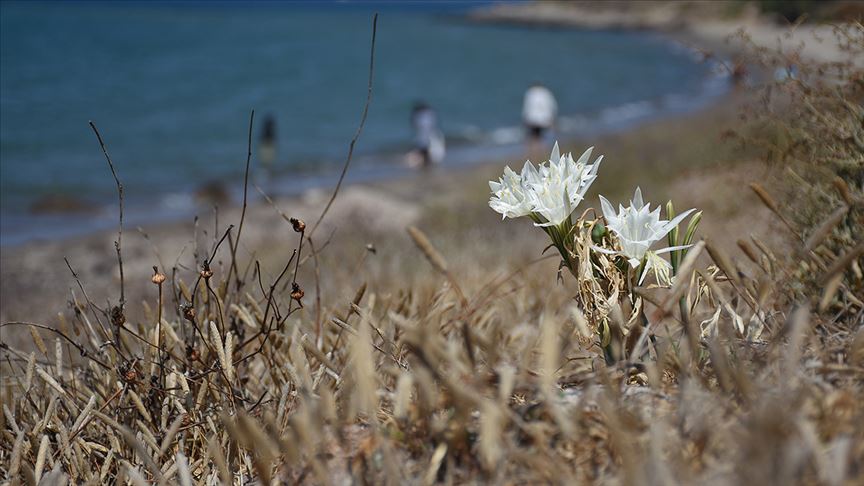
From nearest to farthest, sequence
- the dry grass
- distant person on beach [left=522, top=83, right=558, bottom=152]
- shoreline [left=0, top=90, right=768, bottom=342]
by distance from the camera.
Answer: the dry grass, shoreline [left=0, top=90, right=768, bottom=342], distant person on beach [left=522, top=83, right=558, bottom=152]

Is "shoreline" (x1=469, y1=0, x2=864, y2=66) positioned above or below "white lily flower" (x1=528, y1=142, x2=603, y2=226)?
below

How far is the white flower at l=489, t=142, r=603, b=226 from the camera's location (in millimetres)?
1618

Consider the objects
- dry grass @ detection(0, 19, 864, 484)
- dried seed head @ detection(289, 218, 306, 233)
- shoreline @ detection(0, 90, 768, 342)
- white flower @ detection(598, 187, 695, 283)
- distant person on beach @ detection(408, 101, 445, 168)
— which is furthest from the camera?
distant person on beach @ detection(408, 101, 445, 168)

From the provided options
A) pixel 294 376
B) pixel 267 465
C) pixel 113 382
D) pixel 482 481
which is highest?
pixel 482 481

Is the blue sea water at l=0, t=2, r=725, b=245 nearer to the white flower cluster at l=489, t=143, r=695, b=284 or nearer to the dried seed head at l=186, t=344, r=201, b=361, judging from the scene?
the dried seed head at l=186, t=344, r=201, b=361

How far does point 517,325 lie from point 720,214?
4.66m

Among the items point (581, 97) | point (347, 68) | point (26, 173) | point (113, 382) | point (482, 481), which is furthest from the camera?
point (347, 68)

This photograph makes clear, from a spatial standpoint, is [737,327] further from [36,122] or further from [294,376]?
[36,122]

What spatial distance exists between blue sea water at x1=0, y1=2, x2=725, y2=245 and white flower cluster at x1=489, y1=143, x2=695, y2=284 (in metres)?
3.11

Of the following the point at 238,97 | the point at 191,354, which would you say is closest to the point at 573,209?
the point at 191,354

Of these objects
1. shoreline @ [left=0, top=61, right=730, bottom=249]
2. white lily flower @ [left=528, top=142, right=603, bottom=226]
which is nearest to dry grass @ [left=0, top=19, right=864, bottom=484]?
white lily flower @ [left=528, top=142, right=603, bottom=226]

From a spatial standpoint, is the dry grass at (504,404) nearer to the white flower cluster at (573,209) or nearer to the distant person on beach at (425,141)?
the white flower cluster at (573,209)

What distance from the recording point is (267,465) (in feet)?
4.20

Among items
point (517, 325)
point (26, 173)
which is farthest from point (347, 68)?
point (517, 325)
